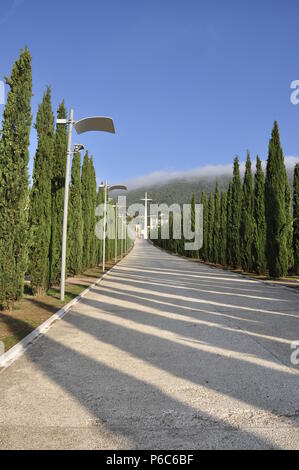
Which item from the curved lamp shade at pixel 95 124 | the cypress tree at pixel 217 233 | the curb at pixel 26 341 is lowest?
the curb at pixel 26 341

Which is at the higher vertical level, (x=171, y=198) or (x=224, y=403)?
(x=171, y=198)

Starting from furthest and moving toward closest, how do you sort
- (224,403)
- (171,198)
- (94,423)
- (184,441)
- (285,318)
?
(171,198), (285,318), (224,403), (94,423), (184,441)

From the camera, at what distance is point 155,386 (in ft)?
12.6

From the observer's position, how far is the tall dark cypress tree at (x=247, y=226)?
77.5 feet

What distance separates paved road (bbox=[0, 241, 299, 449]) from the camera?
110 inches

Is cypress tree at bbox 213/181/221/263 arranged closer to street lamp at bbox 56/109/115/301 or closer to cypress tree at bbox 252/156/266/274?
cypress tree at bbox 252/156/266/274

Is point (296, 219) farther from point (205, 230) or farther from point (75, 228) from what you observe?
point (205, 230)

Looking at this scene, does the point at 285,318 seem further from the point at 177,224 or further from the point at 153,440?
the point at 177,224

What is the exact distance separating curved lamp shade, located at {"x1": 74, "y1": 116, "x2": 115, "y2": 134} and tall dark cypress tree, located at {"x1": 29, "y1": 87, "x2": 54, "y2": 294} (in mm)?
1272

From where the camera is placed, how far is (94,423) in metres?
2.98

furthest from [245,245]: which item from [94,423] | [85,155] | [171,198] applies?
[171,198]

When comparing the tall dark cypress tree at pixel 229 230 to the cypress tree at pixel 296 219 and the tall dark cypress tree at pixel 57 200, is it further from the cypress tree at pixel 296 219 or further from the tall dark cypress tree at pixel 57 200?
the tall dark cypress tree at pixel 57 200

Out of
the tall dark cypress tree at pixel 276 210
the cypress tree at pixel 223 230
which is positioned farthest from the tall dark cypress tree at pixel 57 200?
the cypress tree at pixel 223 230
